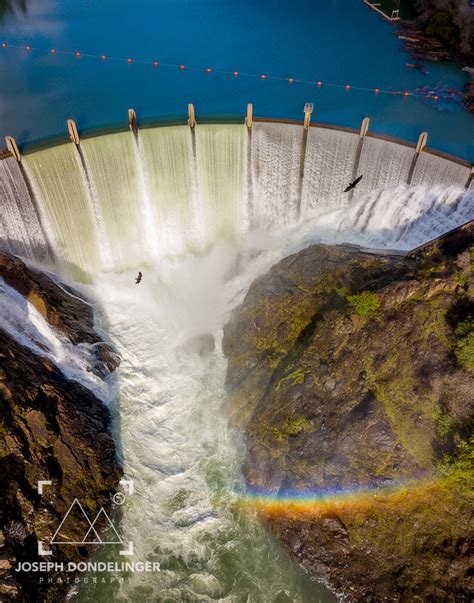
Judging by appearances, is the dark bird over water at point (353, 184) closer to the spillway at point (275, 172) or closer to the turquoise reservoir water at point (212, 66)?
the spillway at point (275, 172)

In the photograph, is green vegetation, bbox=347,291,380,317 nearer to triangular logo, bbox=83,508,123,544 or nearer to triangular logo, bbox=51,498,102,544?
triangular logo, bbox=83,508,123,544

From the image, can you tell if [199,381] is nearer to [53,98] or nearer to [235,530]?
[235,530]

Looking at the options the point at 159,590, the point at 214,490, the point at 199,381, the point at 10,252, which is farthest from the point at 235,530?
the point at 10,252

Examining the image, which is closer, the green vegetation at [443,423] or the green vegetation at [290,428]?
the green vegetation at [443,423]

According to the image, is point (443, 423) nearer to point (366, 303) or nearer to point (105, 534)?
point (366, 303)

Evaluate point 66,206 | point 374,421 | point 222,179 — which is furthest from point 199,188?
point 374,421

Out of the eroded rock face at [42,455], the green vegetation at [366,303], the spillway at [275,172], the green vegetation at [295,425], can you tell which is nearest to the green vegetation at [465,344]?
the green vegetation at [366,303]
